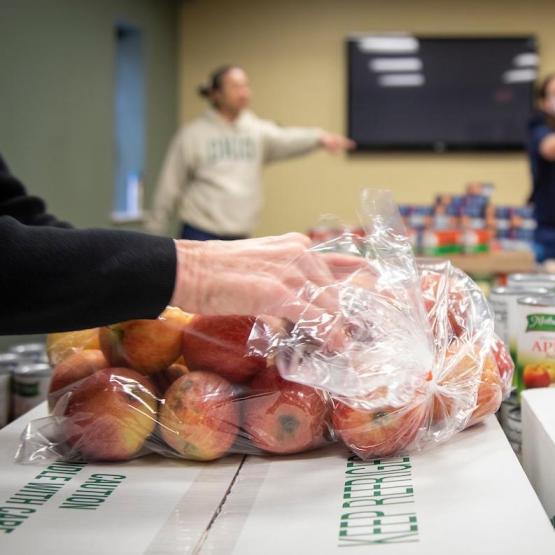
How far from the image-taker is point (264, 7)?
596cm

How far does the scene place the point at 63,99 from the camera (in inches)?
163

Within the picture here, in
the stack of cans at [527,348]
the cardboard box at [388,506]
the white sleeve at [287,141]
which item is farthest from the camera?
the white sleeve at [287,141]

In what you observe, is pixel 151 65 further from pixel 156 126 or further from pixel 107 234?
pixel 107 234

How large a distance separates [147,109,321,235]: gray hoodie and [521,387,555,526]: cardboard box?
363cm

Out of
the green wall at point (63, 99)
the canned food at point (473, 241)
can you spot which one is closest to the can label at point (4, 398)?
the green wall at point (63, 99)

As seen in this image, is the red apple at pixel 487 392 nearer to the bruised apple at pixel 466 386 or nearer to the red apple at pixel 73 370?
the bruised apple at pixel 466 386

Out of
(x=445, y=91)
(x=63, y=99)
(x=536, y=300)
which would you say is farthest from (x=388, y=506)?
(x=445, y=91)

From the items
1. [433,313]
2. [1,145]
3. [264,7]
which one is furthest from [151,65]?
[433,313]

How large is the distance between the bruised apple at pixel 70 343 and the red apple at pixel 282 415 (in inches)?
8.5

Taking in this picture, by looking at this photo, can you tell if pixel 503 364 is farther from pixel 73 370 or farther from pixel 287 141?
pixel 287 141

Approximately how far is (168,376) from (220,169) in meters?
3.60

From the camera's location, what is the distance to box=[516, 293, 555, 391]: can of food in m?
0.97

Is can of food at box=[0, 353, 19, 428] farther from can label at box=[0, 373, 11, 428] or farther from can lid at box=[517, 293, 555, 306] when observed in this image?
can lid at box=[517, 293, 555, 306]

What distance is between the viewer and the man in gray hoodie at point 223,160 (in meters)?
4.36
